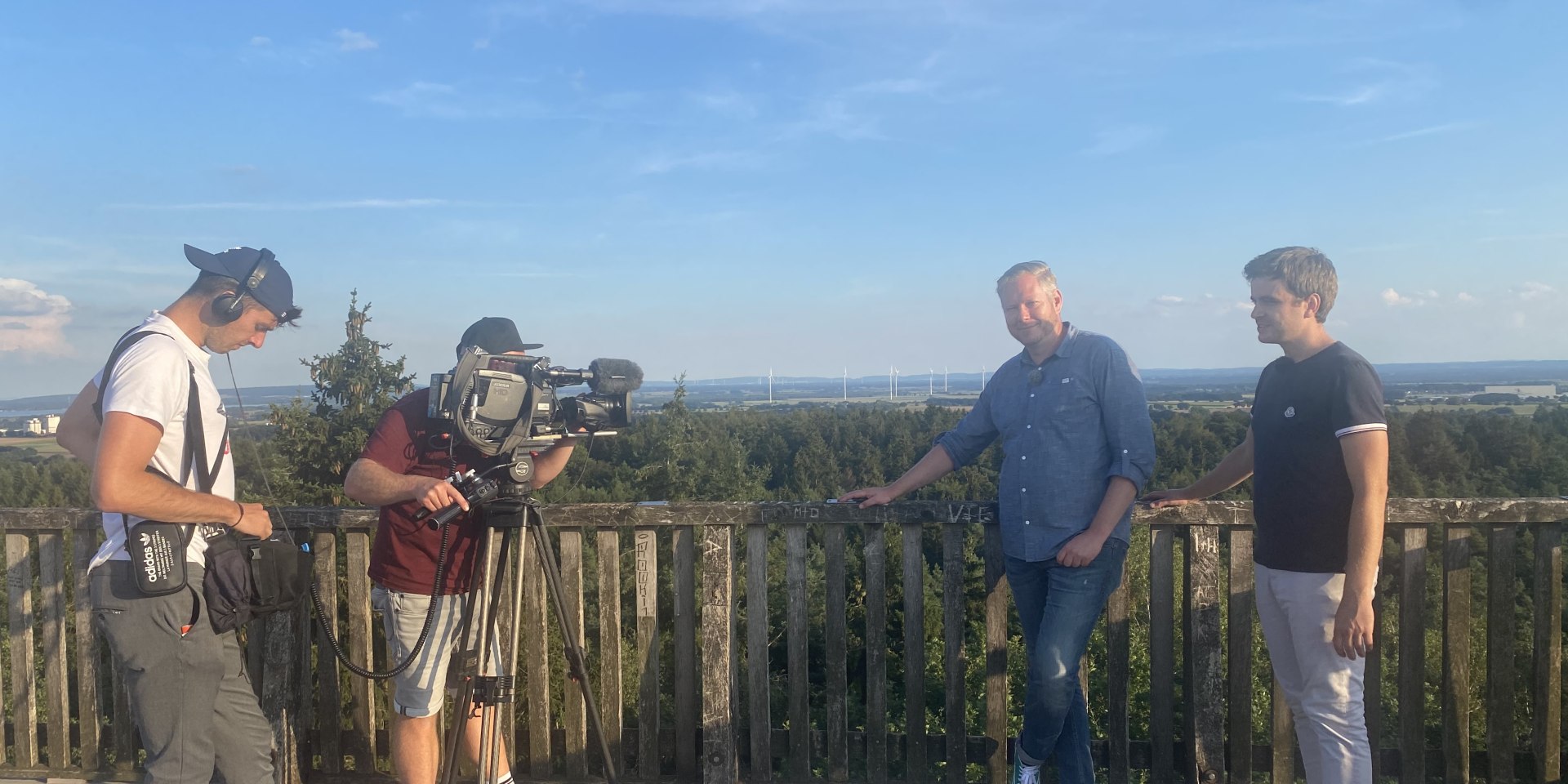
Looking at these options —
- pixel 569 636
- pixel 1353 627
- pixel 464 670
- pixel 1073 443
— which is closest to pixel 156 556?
pixel 464 670

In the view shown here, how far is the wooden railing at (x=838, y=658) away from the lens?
313 centimetres

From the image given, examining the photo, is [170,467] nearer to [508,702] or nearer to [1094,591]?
[508,702]

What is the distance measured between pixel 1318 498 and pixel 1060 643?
836 mm

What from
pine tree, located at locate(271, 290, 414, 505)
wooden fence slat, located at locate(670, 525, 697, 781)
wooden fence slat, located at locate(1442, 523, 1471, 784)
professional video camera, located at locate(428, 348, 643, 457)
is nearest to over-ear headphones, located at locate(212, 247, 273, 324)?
professional video camera, located at locate(428, 348, 643, 457)

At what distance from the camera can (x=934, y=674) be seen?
2300cm

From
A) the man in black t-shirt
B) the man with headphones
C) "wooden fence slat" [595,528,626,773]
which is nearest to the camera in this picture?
the man with headphones

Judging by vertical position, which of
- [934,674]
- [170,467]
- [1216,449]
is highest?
[170,467]

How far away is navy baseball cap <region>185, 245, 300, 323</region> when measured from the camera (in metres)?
2.55

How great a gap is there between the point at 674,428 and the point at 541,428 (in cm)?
2924

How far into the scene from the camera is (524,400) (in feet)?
9.12

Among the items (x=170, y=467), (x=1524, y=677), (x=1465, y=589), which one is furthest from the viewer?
(x=1524, y=677)

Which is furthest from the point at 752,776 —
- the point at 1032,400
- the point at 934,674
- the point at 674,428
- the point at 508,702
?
the point at 674,428

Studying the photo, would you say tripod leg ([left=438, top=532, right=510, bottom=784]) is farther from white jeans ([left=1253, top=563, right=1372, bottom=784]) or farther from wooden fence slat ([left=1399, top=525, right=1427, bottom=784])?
wooden fence slat ([left=1399, top=525, right=1427, bottom=784])

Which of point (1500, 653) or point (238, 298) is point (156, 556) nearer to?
point (238, 298)
